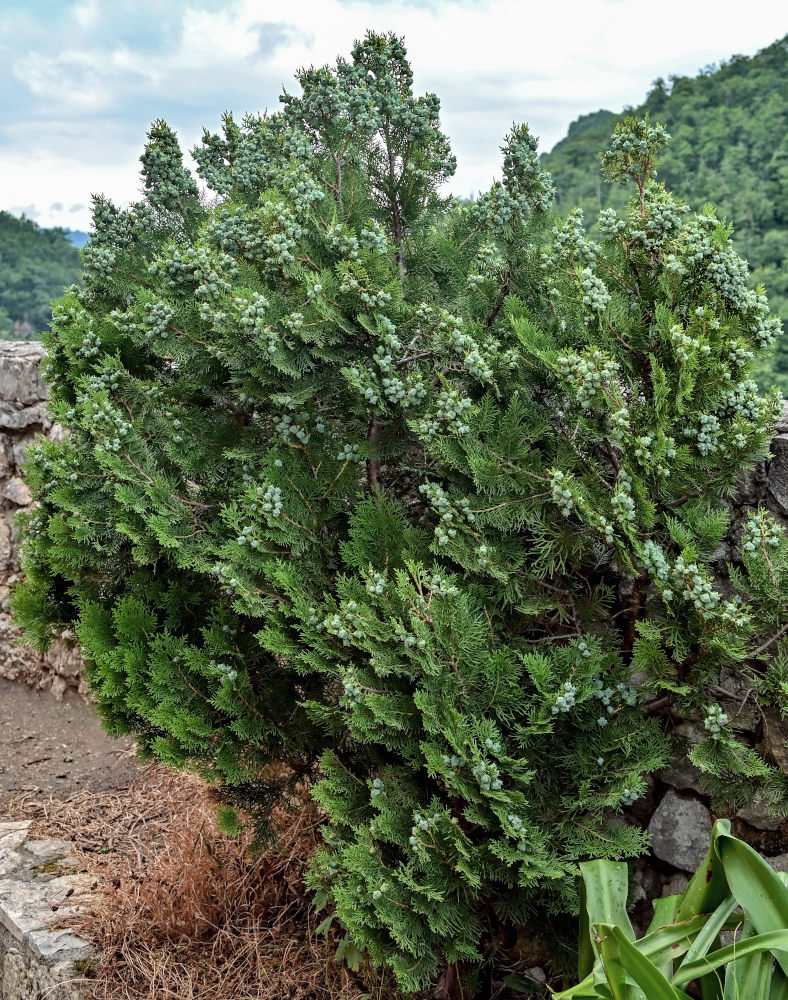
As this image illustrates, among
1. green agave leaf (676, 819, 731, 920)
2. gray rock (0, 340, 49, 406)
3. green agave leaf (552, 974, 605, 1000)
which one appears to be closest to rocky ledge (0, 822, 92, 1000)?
green agave leaf (552, 974, 605, 1000)

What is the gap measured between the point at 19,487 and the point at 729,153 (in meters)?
19.9

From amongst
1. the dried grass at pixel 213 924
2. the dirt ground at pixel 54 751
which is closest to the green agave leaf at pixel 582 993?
the dried grass at pixel 213 924

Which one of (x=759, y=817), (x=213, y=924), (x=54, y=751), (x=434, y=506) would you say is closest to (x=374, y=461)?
(x=434, y=506)

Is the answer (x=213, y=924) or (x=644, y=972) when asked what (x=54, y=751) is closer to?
(x=213, y=924)

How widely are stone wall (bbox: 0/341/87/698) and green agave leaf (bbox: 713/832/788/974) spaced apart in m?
4.26

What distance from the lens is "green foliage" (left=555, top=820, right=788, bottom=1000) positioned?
1.84m

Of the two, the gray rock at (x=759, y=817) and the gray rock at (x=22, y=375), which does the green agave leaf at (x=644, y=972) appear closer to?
the gray rock at (x=759, y=817)

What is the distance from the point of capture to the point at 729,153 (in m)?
20.7

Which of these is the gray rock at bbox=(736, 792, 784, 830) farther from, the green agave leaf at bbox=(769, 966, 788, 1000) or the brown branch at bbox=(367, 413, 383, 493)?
the brown branch at bbox=(367, 413, 383, 493)

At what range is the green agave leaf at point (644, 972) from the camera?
180 centimetres

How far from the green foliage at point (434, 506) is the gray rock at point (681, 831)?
259 mm

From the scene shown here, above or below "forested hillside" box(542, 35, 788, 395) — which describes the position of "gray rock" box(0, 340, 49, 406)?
below

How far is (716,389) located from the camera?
2270 mm

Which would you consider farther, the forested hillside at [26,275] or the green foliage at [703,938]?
the forested hillside at [26,275]
